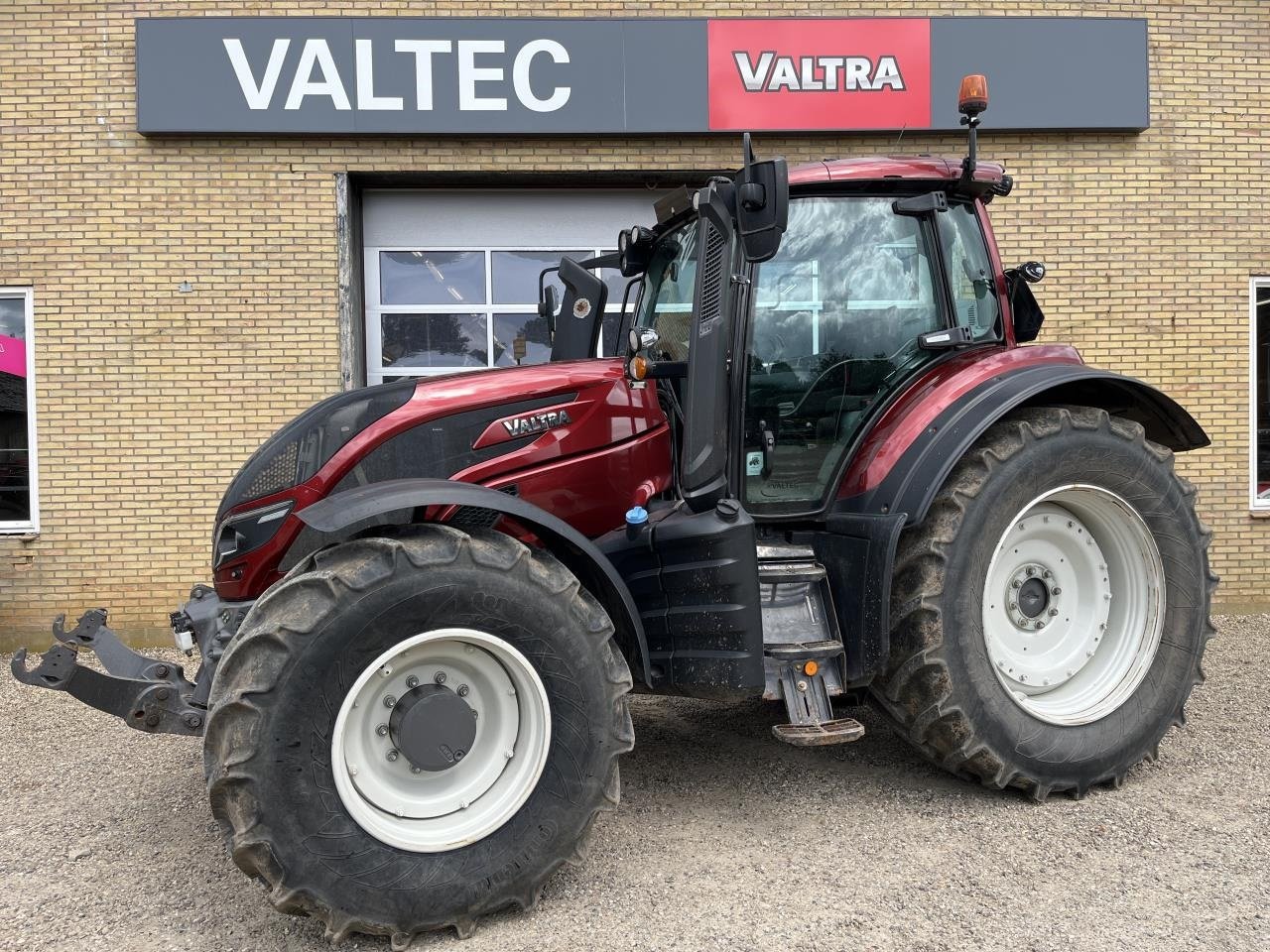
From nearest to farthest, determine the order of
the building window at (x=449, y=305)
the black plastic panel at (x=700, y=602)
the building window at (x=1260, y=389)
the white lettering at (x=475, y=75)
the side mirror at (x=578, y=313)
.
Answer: the black plastic panel at (x=700, y=602) → the side mirror at (x=578, y=313) → the white lettering at (x=475, y=75) → the building window at (x=1260, y=389) → the building window at (x=449, y=305)

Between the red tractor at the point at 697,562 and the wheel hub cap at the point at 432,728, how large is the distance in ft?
0.04

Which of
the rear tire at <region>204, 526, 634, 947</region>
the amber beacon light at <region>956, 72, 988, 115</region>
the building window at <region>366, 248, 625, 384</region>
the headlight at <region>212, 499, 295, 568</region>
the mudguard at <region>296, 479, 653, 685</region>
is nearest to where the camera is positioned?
the rear tire at <region>204, 526, 634, 947</region>

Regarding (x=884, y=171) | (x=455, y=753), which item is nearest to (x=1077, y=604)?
(x=884, y=171)

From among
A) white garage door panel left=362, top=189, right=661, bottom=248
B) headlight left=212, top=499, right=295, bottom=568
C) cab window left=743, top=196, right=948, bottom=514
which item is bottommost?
headlight left=212, top=499, right=295, bottom=568

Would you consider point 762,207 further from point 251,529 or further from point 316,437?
point 251,529

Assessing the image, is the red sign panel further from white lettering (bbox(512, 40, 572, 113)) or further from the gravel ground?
the gravel ground

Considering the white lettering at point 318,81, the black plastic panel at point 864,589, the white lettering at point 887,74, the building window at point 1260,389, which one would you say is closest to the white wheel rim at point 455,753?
the black plastic panel at point 864,589

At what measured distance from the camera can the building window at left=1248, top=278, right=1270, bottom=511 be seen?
7.75 meters

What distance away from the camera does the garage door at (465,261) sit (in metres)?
7.81

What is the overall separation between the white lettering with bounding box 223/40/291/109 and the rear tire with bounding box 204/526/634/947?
5731mm

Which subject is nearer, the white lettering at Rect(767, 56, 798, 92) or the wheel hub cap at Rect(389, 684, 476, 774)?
the wheel hub cap at Rect(389, 684, 476, 774)

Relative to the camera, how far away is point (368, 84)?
23.4 feet

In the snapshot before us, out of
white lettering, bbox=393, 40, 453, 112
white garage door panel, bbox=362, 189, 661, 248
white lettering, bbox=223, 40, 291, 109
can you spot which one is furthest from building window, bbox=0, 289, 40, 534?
white lettering, bbox=393, 40, 453, 112

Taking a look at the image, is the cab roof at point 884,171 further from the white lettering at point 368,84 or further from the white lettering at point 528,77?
the white lettering at point 368,84
